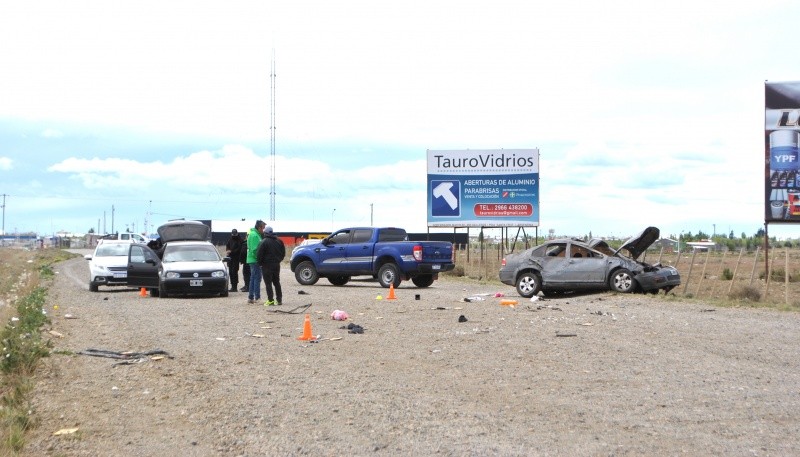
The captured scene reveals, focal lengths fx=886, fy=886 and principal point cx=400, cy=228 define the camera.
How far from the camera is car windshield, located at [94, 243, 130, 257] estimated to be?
87.7ft

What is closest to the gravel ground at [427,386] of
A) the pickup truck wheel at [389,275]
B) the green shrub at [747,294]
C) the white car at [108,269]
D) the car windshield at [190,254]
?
the car windshield at [190,254]

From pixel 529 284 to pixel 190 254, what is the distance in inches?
360

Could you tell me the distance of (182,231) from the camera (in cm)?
3244

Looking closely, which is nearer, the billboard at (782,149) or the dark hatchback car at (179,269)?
the dark hatchback car at (179,269)

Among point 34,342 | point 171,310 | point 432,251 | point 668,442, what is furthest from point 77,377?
point 432,251

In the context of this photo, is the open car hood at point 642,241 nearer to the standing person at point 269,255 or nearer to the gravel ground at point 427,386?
the gravel ground at point 427,386

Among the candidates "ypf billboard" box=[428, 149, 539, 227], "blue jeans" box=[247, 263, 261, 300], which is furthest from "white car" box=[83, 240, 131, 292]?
"ypf billboard" box=[428, 149, 539, 227]

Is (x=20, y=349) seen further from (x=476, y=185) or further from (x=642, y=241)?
(x=476, y=185)

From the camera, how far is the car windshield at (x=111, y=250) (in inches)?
1053

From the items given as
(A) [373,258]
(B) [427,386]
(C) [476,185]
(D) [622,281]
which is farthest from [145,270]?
(C) [476,185]

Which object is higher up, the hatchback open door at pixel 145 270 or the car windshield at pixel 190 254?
the car windshield at pixel 190 254

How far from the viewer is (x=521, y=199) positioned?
128 feet

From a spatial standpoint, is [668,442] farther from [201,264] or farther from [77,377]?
[201,264]

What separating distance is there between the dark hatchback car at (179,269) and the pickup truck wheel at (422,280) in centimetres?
678
